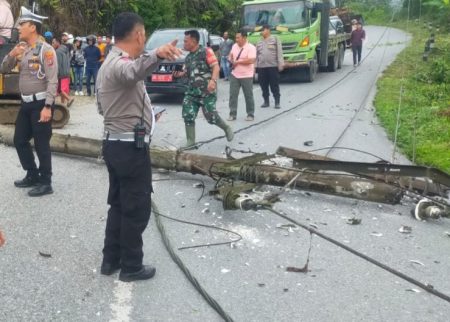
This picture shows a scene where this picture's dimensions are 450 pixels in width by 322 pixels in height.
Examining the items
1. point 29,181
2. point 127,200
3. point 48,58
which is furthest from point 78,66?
point 127,200

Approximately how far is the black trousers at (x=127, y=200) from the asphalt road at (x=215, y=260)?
0.74ft

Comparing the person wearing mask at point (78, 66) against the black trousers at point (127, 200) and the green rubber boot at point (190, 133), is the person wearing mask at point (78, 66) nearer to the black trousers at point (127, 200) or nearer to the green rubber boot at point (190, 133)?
the green rubber boot at point (190, 133)

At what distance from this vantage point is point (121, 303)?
146 inches

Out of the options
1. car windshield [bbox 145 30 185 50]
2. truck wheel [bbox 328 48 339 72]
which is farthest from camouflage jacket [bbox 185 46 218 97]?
truck wheel [bbox 328 48 339 72]

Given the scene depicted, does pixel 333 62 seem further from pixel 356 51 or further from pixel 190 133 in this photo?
pixel 190 133

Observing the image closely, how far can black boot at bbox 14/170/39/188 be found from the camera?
6.35 meters

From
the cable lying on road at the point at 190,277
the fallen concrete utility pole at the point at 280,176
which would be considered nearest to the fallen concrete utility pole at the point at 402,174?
the fallen concrete utility pole at the point at 280,176

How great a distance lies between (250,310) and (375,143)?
19.6ft

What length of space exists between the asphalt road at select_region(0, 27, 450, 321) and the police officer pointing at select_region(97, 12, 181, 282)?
0.94 feet

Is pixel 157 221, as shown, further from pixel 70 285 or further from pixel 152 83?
pixel 152 83

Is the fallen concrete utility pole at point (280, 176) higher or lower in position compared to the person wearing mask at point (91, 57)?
lower

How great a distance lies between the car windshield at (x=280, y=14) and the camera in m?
17.1

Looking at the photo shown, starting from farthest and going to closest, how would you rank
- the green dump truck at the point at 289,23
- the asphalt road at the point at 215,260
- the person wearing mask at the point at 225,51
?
the person wearing mask at the point at 225,51 < the green dump truck at the point at 289,23 < the asphalt road at the point at 215,260

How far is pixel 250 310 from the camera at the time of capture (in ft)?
11.9
